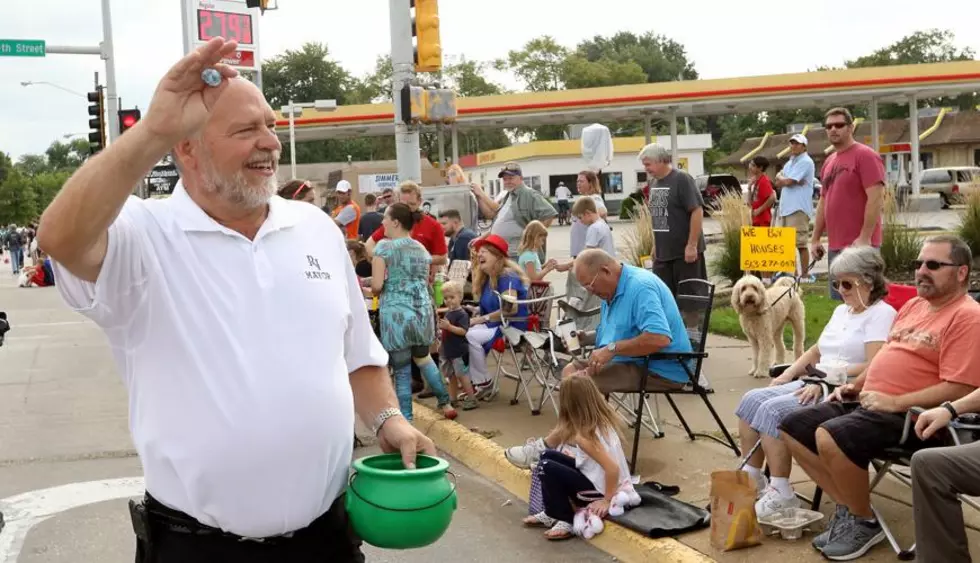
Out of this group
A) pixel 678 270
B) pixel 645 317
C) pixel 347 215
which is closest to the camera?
pixel 645 317

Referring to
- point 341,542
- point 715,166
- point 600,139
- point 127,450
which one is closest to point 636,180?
point 715,166

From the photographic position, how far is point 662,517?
6.00 metres

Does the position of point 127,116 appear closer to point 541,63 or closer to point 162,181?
point 162,181

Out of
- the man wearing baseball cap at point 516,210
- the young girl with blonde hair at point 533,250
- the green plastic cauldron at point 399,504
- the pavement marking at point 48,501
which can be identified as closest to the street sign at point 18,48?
the man wearing baseball cap at point 516,210

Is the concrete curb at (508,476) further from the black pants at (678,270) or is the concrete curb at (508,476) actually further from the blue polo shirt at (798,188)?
the blue polo shirt at (798,188)

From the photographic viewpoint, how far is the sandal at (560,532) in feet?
20.3

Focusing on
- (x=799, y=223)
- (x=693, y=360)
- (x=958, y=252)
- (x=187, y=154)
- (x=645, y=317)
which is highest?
(x=187, y=154)

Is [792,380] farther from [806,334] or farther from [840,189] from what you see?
[806,334]

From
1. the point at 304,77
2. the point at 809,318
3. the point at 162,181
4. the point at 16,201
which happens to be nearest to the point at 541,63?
the point at 304,77

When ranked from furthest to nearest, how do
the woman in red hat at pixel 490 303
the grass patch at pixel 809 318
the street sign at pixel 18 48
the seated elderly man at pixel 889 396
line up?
the street sign at pixel 18 48 < the grass patch at pixel 809 318 < the woman in red hat at pixel 490 303 < the seated elderly man at pixel 889 396

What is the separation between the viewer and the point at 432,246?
11.1 meters

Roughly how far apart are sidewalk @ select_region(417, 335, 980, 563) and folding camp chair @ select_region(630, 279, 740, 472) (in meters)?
0.14

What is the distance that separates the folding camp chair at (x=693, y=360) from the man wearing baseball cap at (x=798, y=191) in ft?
21.2

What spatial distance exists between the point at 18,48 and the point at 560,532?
24.0m
